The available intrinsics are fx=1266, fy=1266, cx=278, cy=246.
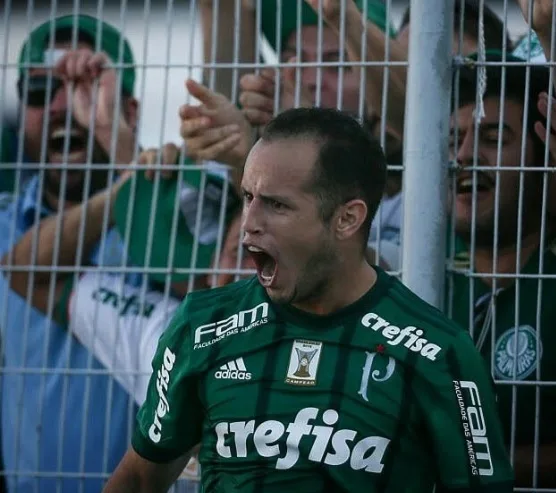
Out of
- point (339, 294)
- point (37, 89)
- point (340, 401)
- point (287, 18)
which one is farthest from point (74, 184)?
point (340, 401)

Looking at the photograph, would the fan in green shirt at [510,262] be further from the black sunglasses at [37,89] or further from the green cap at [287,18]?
the black sunglasses at [37,89]

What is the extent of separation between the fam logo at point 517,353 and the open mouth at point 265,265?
3.70ft

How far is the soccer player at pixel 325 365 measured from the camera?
8.43 feet

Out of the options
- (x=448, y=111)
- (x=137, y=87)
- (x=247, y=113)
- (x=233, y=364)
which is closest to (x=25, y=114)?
(x=137, y=87)

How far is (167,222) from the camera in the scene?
4105mm

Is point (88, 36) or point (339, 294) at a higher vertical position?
point (88, 36)

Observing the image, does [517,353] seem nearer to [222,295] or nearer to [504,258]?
[504,258]

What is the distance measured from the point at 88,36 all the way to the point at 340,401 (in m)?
2.36

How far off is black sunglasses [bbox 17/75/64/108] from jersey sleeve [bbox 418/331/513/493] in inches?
Answer: 80.8

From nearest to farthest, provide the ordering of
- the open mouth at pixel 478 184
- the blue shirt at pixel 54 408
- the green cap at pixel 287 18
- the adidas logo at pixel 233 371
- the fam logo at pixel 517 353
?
the adidas logo at pixel 233 371
the fam logo at pixel 517 353
the open mouth at pixel 478 184
the blue shirt at pixel 54 408
the green cap at pixel 287 18

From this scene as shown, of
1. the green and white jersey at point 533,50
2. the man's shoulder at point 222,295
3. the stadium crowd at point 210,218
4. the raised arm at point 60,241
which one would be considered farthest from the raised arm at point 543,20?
the raised arm at point 60,241

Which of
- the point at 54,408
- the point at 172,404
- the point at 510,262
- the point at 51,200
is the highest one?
the point at 51,200

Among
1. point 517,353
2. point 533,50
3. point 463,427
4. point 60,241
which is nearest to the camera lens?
point 463,427

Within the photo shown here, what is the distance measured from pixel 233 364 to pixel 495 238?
3.74 ft
